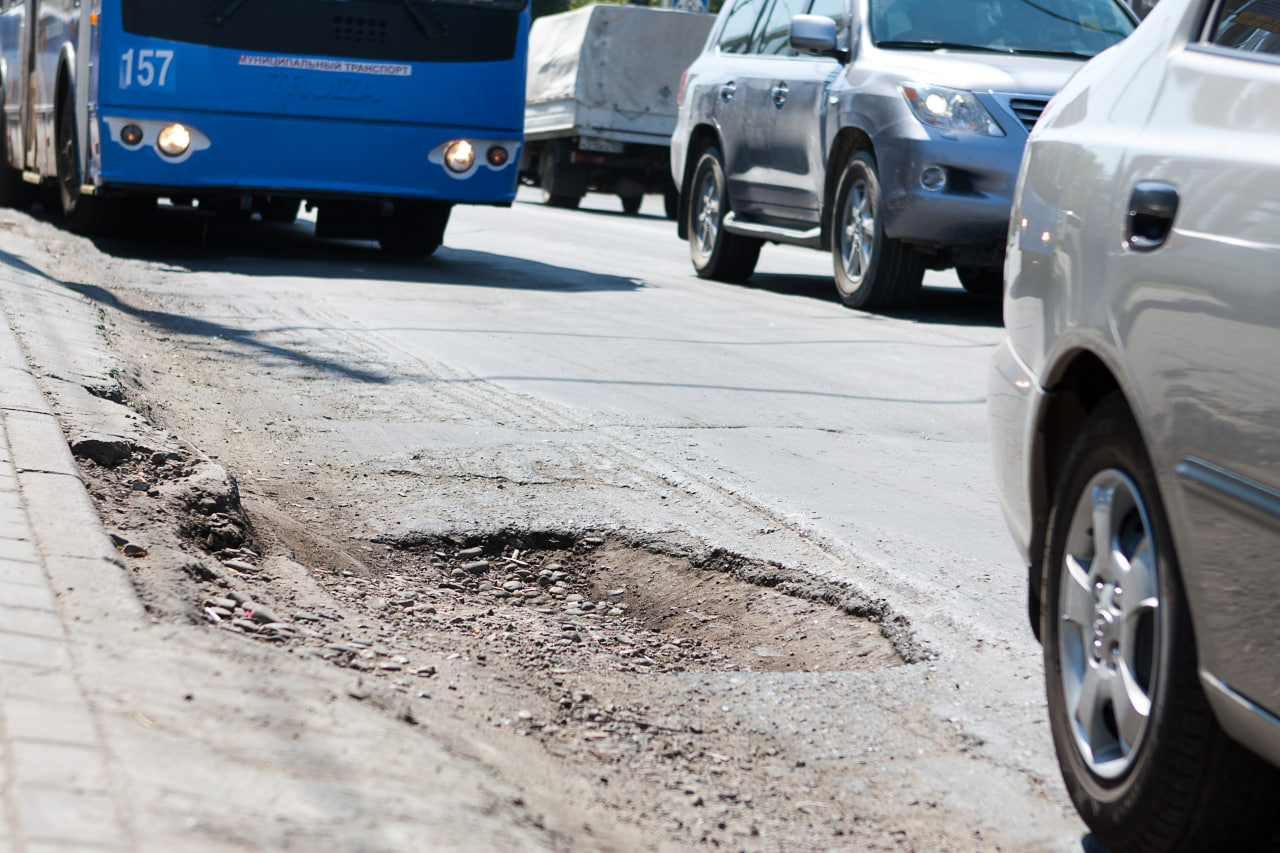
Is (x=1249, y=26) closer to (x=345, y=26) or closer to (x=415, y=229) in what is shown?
(x=345, y=26)

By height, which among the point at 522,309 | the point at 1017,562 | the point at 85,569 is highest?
the point at 85,569

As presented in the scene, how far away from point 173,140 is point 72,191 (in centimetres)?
191

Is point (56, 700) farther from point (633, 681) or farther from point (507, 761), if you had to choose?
point (633, 681)

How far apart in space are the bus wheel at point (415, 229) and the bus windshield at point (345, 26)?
143 cm

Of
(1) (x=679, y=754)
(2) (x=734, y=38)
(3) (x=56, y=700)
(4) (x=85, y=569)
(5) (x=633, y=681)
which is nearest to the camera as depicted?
(3) (x=56, y=700)

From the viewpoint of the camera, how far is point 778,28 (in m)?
11.0

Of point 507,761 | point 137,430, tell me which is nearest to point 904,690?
point 507,761

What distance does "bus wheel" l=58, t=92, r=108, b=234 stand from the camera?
12047 mm

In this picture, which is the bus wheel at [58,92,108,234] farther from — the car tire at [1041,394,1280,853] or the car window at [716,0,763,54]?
the car tire at [1041,394,1280,853]

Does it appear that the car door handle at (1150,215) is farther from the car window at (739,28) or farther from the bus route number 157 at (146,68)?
the bus route number 157 at (146,68)

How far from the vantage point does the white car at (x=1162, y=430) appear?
2096 millimetres

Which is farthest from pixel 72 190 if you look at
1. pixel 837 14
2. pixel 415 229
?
pixel 837 14

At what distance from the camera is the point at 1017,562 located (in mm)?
4277

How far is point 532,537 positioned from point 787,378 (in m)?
2.88
